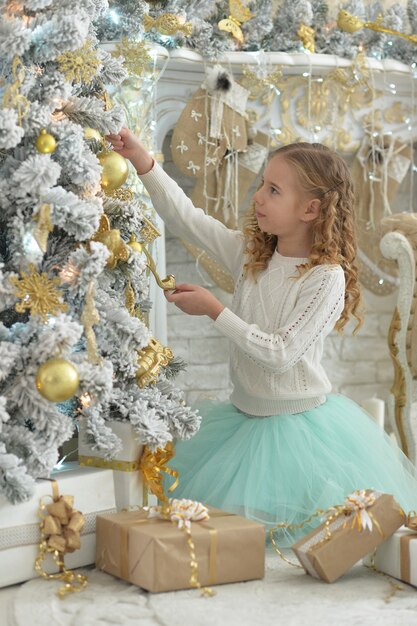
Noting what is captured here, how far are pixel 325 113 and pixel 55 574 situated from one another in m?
1.98

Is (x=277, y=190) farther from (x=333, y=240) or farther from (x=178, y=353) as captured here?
(x=178, y=353)

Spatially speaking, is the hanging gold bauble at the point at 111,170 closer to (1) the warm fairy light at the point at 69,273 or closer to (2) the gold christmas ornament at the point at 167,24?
(1) the warm fairy light at the point at 69,273

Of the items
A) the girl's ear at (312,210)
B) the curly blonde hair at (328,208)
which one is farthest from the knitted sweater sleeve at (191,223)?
the girl's ear at (312,210)

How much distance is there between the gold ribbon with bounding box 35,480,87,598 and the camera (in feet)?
5.92

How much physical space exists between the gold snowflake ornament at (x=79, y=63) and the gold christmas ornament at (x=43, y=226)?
1.00 feet

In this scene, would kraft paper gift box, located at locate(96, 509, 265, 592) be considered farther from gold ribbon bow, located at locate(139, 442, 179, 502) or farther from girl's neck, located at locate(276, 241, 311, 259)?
girl's neck, located at locate(276, 241, 311, 259)

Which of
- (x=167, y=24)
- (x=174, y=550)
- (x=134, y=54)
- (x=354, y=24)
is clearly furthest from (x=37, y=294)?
(x=354, y=24)

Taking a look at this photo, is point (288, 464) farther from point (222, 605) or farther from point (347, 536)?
point (222, 605)

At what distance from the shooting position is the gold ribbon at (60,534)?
1805 mm

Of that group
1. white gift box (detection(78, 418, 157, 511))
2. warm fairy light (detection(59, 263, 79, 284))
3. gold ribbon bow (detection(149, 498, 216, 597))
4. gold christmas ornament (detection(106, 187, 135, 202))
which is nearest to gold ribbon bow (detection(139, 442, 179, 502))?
white gift box (detection(78, 418, 157, 511))

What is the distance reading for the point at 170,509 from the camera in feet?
6.03

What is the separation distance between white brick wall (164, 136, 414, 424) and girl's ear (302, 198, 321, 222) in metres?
0.82

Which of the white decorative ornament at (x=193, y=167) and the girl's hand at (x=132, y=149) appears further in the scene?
the white decorative ornament at (x=193, y=167)

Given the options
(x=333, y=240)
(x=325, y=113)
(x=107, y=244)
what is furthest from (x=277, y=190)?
(x=325, y=113)
